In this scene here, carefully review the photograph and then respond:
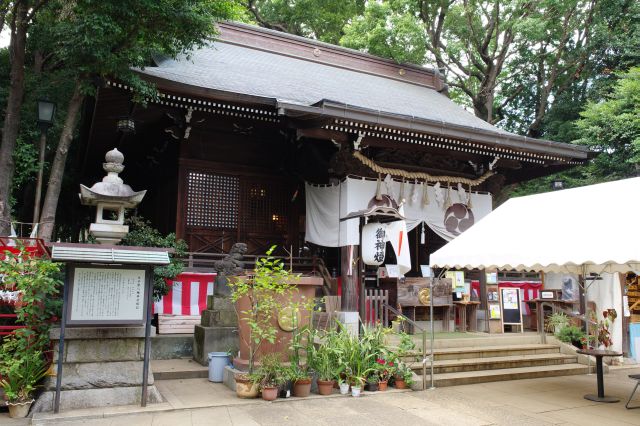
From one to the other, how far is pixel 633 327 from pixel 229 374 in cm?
884

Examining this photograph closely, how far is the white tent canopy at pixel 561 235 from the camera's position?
596 cm

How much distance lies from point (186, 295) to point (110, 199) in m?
3.80

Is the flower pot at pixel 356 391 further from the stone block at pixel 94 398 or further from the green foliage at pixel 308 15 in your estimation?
the green foliage at pixel 308 15

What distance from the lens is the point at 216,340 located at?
7691 mm

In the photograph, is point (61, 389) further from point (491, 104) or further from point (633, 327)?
point (491, 104)

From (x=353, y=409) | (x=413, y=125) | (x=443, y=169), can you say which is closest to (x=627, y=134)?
(x=443, y=169)

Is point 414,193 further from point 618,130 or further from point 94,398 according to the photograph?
point 618,130

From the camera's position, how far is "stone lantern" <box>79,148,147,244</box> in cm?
621

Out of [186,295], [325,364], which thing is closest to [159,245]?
[186,295]

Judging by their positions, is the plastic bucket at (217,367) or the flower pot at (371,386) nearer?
the flower pot at (371,386)

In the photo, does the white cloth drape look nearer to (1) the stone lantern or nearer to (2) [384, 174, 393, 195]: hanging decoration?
(2) [384, 174, 393, 195]: hanging decoration

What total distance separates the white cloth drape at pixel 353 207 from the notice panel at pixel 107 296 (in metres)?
4.78

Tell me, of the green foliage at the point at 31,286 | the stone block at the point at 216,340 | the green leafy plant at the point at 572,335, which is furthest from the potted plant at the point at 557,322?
the green foliage at the point at 31,286

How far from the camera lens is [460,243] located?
25.8ft
